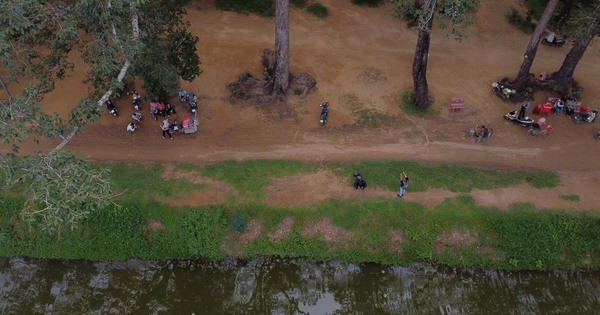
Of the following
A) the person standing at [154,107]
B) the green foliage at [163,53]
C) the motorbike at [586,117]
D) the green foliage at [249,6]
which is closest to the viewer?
the green foliage at [163,53]

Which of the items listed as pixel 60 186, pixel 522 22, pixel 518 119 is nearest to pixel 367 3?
pixel 522 22

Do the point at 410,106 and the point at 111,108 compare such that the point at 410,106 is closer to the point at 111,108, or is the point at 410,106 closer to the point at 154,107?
the point at 154,107

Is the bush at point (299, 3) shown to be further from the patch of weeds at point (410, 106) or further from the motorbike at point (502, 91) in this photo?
the motorbike at point (502, 91)

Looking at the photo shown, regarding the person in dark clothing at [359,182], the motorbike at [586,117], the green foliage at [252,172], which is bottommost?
the green foliage at [252,172]

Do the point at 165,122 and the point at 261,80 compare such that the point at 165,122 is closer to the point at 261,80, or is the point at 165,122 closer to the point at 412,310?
the point at 261,80

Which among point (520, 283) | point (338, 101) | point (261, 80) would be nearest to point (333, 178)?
point (338, 101)

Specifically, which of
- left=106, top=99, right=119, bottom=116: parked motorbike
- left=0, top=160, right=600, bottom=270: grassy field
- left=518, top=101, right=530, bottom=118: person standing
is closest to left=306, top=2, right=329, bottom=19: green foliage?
left=518, top=101, right=530, bottom=118: person standing

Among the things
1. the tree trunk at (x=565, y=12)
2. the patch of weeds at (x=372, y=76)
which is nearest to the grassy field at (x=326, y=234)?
the patch of weeds at (x=372, y=76)

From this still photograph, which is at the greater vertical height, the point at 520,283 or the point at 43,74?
the point at 43,74
